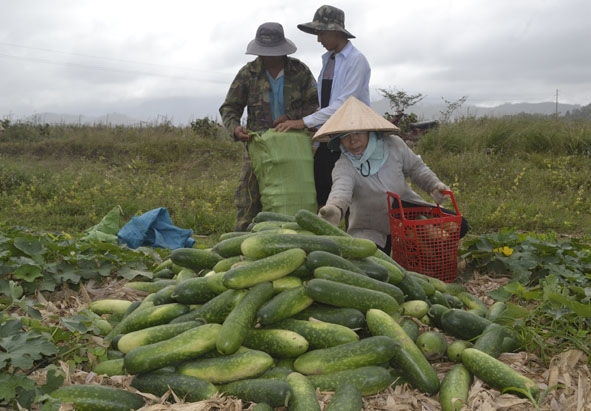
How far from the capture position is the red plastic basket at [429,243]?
457 centimetres

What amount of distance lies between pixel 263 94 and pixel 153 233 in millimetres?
2150

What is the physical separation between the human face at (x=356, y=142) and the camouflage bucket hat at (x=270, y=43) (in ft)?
4.77

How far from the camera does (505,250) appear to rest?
4.93 m

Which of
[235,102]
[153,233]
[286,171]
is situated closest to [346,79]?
[286,171]

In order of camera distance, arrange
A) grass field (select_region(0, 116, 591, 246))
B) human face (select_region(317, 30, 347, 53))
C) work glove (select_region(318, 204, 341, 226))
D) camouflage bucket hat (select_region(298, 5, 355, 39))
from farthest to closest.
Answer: grass field (select_region(0, 116, 591, 246)), human face (select_region(317, 30, 347, 53)), camouflage bucket hat (select_region(298, 5, 355, 39)), work glove (select_region(318, 204, 341, 226))

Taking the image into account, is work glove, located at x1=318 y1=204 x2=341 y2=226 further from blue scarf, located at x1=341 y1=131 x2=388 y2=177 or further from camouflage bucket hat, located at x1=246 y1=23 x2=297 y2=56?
camouflage bucket hat, located at x1=246 y1=23 x2=297 y2=56

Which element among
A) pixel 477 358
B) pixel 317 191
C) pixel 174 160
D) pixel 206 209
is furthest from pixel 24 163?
pixel 477 358

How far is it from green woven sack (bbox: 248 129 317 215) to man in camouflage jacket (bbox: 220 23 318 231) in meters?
0.43

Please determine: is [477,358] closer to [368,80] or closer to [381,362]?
[381,362]

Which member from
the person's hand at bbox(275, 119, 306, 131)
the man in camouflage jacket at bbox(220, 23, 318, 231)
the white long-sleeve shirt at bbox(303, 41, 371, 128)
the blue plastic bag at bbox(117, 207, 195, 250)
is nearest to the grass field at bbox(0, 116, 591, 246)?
the blue plastic bag at bbox(117, 207, 195, 250)

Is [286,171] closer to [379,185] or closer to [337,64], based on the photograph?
[379,185]

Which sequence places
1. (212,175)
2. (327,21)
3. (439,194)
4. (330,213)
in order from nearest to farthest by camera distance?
(330,213) < (439,194) < (327,21) < (212,175)

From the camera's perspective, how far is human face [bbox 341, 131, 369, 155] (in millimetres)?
5023

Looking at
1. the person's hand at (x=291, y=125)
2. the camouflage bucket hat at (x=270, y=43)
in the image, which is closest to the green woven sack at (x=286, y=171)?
the person's hand at (x=291, y=125)
